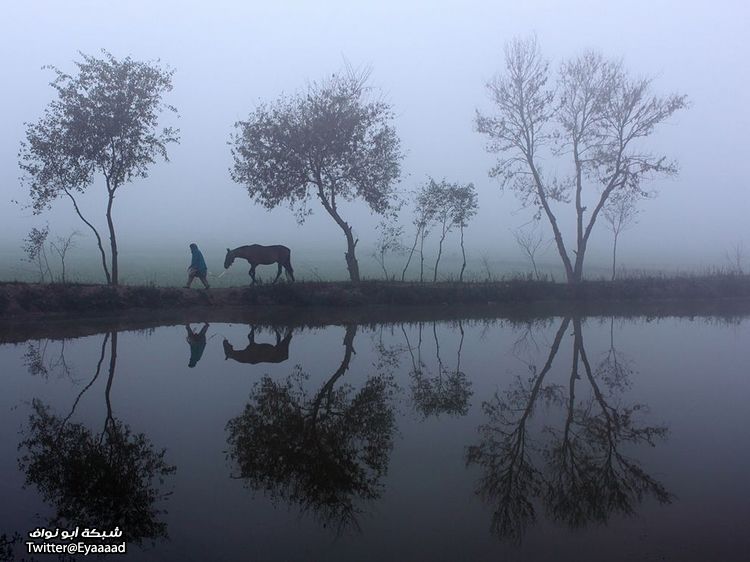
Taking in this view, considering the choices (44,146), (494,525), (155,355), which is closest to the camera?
(494,525)

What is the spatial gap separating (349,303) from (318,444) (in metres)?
17.7

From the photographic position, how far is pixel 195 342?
17.9 m

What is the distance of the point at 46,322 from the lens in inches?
846

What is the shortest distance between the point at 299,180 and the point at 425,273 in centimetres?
2728

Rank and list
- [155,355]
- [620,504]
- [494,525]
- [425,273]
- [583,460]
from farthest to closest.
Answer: [425,273]
[155,355]
[583,460]
[620,504]
[494,525]

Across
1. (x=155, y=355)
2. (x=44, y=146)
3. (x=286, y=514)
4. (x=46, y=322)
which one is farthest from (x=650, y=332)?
(x=44, y=146)

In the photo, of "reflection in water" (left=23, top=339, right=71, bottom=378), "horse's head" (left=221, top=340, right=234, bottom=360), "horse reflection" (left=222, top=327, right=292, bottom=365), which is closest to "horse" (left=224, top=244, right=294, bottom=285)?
"horse reflection" (left=222, top=327, right=292, bottom=365)

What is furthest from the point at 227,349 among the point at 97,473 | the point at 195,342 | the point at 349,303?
the point at 349,303

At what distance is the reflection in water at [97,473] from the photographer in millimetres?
6867

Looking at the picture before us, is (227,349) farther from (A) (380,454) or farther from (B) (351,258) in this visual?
(B) (351,258)

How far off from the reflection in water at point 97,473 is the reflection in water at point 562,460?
381cm

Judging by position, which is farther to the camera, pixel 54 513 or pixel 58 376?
pixel 58 376

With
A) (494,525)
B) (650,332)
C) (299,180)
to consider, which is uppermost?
(299,180)

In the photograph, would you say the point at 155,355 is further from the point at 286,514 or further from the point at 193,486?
the point at 286,514
